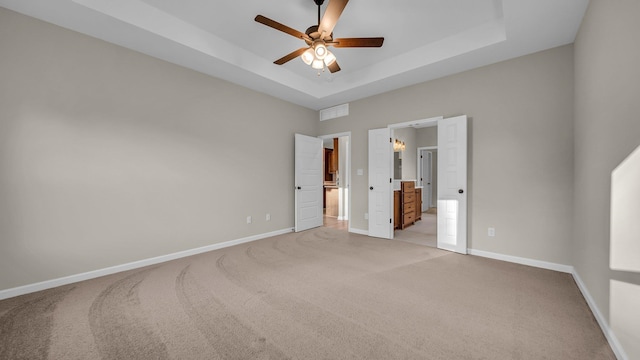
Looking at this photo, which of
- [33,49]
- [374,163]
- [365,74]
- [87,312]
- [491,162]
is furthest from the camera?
[374,163]

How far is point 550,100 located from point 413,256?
8.76 ft

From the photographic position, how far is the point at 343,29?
3.04m

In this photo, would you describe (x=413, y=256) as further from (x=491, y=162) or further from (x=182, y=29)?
(x=182, y=29)

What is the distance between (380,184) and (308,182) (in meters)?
1.61

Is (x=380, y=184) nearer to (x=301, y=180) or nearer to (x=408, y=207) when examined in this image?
(x=408, y=207)

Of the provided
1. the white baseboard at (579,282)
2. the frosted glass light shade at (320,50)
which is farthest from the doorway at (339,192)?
the frosted glass light shade at (320,50)

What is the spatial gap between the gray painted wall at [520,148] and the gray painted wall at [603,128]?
23cm

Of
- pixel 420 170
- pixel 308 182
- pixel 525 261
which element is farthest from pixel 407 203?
pixel 420 170

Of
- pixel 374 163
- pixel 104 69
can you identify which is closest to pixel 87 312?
pixel 104 69

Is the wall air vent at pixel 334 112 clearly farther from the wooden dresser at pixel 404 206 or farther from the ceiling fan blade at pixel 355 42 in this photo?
the ceiling fan blade at pixel 355 42

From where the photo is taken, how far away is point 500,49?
2980 mm

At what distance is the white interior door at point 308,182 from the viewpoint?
501 cm

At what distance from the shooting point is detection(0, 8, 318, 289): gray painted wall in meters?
2.32

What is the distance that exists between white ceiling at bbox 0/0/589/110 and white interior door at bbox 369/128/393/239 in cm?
109
